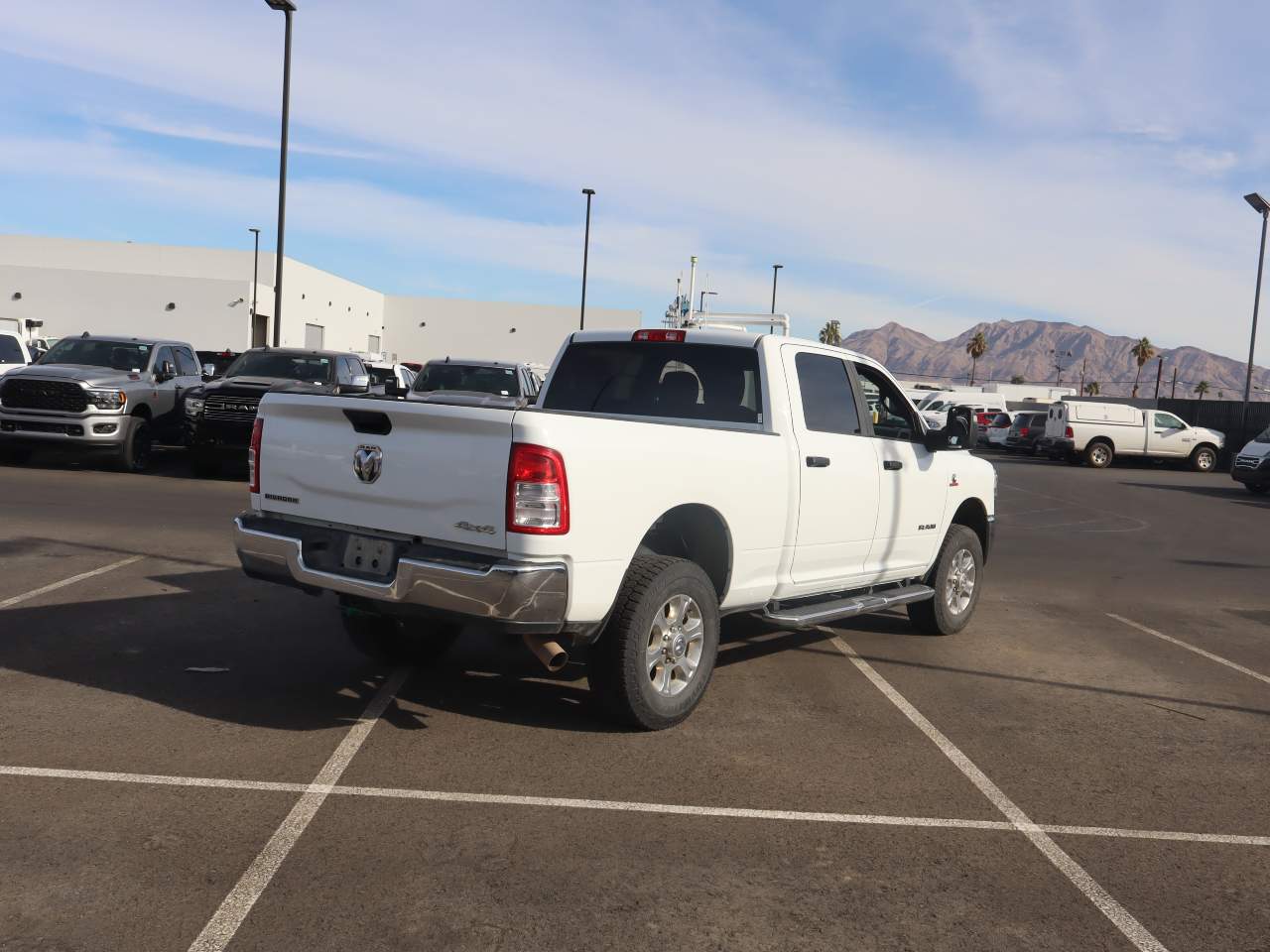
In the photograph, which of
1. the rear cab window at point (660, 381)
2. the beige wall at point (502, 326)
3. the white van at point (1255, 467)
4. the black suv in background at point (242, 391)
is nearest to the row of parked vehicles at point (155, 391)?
the black suv in background at point (242, 391)

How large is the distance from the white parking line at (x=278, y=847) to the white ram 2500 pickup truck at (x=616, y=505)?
0.64 metres

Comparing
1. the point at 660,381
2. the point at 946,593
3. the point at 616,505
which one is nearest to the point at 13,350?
the point at 660,381

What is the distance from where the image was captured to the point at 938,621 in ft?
28.0

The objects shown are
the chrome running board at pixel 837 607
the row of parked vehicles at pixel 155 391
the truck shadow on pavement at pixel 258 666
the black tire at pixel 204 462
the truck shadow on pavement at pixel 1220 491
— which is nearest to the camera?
the truck shadow on pavement at pixel 258 666

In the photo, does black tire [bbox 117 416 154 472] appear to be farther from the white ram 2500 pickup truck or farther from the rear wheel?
the rear wheel

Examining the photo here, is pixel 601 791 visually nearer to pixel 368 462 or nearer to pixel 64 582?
pixel 368 462

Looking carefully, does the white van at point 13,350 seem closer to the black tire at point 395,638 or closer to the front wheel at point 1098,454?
the black tire at point 395,638

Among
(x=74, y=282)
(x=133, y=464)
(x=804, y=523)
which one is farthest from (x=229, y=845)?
(x=74, y=282)

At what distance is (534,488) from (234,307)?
181 feet

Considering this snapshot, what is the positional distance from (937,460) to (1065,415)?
28967 millimetres

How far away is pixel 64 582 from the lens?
869 cm

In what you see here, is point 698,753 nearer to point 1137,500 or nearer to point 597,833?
point 597,833

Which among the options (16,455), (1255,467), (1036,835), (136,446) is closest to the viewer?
(1036,835)

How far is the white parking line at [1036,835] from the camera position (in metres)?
3.88
